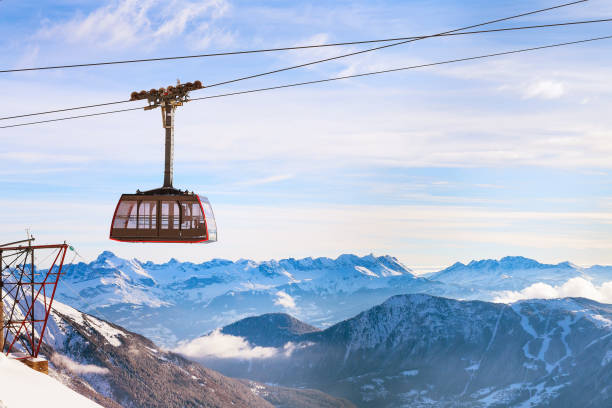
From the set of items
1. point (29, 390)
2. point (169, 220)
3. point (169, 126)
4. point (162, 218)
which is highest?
point (169, 126)

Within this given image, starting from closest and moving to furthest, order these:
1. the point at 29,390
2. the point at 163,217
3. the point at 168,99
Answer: the point at 168,99, the point at 163,217, the point at 29,390

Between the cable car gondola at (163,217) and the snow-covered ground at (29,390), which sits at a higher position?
the cable car gondola at (163,217)

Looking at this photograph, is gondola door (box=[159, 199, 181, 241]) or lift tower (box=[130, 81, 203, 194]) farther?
gondola door (box=[159, 199, 181, 241])

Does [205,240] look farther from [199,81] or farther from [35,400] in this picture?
[35,400]

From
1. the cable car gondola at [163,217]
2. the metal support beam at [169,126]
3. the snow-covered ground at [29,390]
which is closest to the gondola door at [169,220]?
the cable car gondola at [163,217]

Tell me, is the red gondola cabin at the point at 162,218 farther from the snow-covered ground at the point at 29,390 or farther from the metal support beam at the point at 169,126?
the snow-covered ground at the point at 29,390

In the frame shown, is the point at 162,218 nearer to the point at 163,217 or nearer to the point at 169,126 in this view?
the point at 163,217

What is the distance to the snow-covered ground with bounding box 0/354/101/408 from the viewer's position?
191ft

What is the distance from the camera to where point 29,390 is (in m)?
61.6

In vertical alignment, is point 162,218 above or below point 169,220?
above

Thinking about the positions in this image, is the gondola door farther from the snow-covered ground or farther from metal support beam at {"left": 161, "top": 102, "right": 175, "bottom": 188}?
the snow-covered ground

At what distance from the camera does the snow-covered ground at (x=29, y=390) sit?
58344 millimetres

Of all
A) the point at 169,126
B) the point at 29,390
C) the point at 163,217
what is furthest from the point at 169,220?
the point at 29,390

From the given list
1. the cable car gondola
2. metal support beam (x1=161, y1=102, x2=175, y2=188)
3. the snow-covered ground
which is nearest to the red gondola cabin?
the cable car gondola
